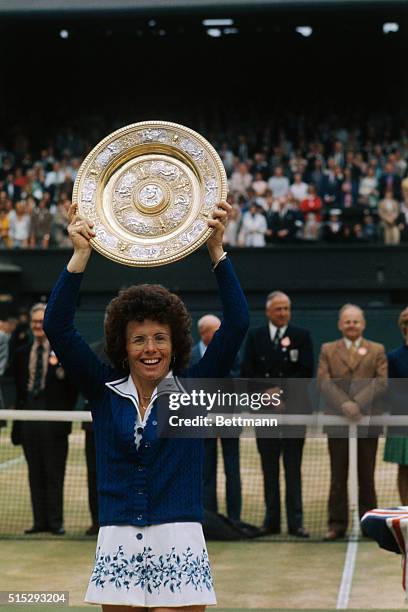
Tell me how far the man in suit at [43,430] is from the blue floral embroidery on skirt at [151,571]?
562 cm

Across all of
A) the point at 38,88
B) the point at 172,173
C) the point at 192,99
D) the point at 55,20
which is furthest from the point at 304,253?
the point at 172,173

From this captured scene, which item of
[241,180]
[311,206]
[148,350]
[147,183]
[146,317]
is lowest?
[148,350]

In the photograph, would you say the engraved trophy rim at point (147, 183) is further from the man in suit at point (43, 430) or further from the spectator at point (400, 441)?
the man in suit at point (43, 430)

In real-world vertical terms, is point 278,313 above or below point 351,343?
above

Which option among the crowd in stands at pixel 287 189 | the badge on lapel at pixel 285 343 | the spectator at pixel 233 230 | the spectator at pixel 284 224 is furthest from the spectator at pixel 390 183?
the badge on lapel at pixel 285 343

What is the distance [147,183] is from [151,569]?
64.7 inches

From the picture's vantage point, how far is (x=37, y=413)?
845cm

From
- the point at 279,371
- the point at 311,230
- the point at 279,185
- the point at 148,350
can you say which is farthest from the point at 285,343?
the point at 279,185

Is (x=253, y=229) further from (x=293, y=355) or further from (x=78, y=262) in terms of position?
(x=78, y=262)

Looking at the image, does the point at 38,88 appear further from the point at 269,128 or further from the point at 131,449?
the point at 131,449

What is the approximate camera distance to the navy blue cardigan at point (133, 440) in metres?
3.73

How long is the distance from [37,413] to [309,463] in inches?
179

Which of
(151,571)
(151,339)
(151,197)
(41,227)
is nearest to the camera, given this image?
(151,571)

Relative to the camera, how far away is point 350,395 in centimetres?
823
